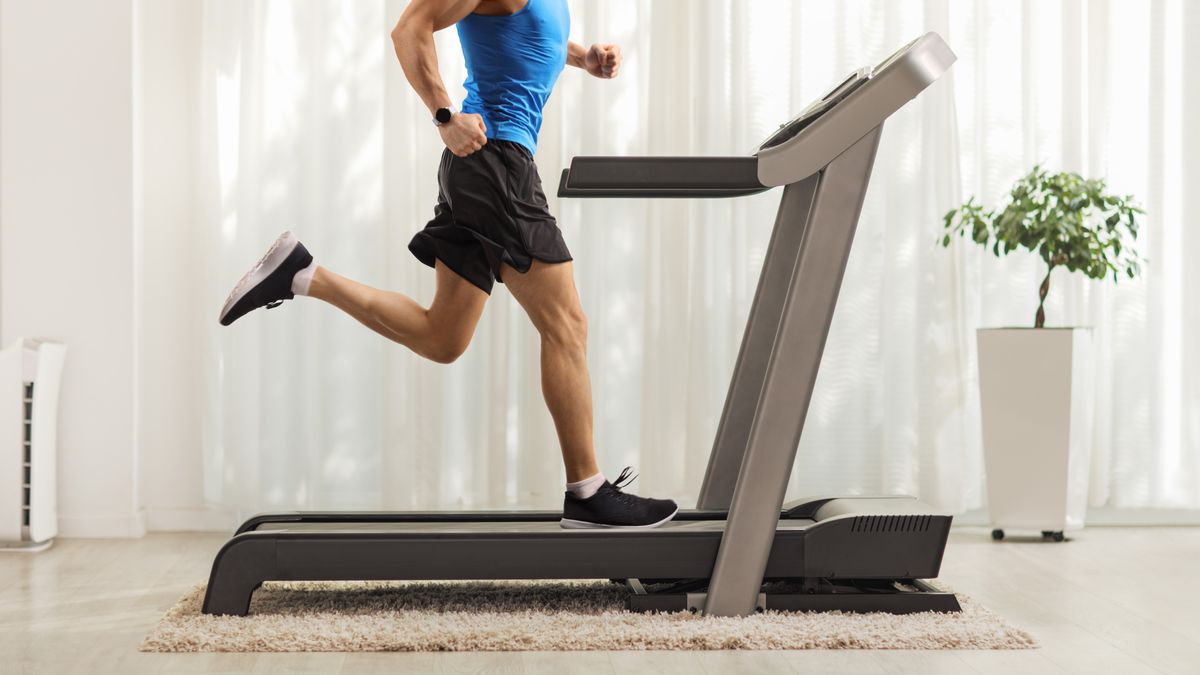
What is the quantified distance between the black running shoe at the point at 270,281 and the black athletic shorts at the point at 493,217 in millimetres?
230

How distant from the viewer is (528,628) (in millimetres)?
2064

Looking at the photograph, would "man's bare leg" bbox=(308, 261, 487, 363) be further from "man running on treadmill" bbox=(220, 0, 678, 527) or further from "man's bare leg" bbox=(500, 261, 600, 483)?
"man's bare leg" bbox=(500, 261, 600, 483)

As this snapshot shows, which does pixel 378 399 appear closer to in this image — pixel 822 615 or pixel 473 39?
pixel 473 39

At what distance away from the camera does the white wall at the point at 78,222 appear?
3.20m

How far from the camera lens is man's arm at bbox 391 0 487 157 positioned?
2.11 m

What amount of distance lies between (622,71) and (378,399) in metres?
1.23

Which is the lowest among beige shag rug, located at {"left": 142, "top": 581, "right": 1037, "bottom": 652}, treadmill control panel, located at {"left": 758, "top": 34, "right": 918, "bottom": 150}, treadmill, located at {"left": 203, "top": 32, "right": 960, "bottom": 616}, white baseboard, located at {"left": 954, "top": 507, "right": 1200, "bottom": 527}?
white baseboard, located at {"left": 954, "top": 507, "right": 1200, "bottom": 527}

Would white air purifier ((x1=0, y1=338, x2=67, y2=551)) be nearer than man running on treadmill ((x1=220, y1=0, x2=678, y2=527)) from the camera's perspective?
No

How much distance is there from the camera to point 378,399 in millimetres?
3400

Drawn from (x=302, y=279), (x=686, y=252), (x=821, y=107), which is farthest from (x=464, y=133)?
(x=686, y=252)

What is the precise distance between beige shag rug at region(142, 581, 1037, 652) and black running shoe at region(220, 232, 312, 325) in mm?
583

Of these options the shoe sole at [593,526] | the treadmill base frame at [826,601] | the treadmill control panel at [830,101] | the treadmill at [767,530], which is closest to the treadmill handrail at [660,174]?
the treadmill at [767,530]

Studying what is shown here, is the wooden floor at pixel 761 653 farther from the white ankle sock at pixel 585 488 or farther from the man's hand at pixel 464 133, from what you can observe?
the man's hand at pixel 464 133

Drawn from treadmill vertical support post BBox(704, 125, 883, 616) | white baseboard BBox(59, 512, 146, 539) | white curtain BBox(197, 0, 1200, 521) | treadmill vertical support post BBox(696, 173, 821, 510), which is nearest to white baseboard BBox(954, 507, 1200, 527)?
white curtain BBox(197, 0, 1200, 521)
